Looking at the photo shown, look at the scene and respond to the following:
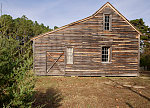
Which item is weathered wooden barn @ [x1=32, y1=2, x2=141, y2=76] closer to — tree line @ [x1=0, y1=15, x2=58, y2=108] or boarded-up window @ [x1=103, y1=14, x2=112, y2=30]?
boarded-up window @ [x1=103, y1=14, x2=112, y2=30]

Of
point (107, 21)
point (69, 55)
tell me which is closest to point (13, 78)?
point (69, 55)

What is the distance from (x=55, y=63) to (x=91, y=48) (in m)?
4.25

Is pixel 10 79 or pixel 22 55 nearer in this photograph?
pixel 10 79

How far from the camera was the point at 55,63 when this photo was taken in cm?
967

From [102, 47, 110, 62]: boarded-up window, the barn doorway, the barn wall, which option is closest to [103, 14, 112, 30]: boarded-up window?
the barn wall

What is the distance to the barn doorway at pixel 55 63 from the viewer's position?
9.66m

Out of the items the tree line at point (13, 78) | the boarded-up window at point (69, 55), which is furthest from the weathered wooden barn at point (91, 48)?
the tree line at point (13, 78)

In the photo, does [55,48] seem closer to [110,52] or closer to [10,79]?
[110,52]

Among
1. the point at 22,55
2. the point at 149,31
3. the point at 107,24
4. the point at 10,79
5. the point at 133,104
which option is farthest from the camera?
the point at 149,31

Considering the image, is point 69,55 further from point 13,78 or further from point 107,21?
point 13,78

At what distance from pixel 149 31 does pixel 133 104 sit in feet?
99.4

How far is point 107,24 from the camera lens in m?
10.3

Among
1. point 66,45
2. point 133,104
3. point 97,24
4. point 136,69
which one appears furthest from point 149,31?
point 133,104

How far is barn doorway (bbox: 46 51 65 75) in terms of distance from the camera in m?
9.66
